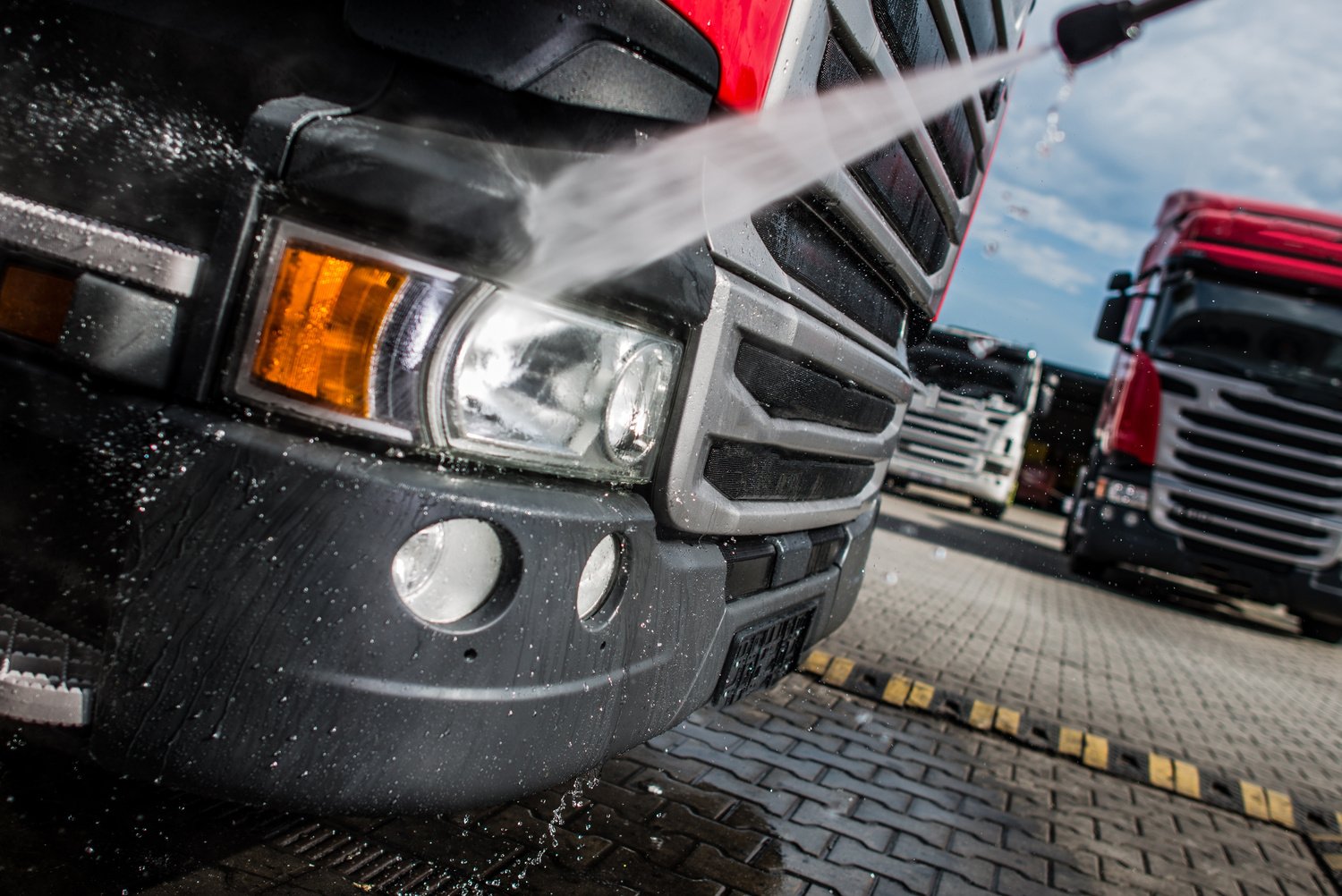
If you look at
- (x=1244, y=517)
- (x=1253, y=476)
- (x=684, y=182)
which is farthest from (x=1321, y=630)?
(x=684, y=182)

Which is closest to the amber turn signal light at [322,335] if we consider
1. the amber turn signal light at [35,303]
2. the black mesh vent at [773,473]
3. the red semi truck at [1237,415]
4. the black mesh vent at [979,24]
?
the amber turn signal light at [35,303]

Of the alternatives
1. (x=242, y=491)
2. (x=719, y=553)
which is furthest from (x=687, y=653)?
(x=242, y=491)

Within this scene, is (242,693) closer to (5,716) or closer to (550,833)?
(5,716)

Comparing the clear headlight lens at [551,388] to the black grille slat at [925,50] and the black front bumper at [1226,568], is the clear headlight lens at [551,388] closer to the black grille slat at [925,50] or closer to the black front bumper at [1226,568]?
the black grille slat at [925,50]

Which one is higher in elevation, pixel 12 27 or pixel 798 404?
pixel 12 27

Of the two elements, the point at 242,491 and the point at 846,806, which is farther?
the point at 846,806

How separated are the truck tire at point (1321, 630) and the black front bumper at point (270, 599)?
10997 mm

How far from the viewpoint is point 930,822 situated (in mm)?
2818

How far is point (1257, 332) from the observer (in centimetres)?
812

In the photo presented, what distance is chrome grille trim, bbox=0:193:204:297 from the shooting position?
50.5 inches

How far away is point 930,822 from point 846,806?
0.29 m

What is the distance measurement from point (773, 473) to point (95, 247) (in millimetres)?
1449

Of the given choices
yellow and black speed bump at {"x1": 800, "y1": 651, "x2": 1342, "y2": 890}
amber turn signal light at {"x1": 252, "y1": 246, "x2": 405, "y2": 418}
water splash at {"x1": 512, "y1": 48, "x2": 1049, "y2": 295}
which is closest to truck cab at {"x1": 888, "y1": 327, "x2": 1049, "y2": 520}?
yellow and black speed bump at {"x1": 800, "y1": 651, "x2": 1342, "y2": 890}

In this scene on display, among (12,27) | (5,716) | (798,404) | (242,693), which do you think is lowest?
(5,716)
